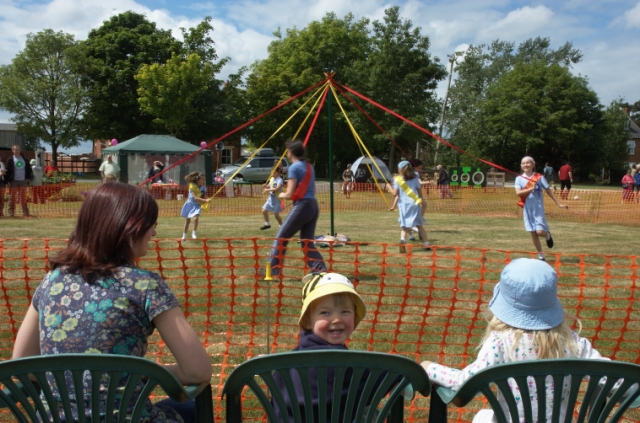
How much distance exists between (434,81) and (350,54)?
8.73 meters

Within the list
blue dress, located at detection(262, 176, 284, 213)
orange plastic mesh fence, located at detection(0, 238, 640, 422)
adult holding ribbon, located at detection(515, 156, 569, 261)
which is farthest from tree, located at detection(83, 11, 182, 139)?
orange plastic mesh fence, located at detection(0, 238, 640, 422)

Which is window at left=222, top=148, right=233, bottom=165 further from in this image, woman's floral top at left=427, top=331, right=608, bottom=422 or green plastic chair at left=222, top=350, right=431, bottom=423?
green plastic chair at left=222, top=350, right=431, bottom=423

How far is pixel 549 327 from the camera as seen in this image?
7.25 ft

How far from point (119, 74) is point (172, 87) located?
6.55 m

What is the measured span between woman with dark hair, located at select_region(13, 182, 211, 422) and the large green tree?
1510 inches

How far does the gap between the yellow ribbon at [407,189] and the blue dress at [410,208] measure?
139mm

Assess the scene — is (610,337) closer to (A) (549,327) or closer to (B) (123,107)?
(A) (549,327)

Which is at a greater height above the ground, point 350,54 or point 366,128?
point 350,54

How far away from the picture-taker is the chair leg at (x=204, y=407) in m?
2.11

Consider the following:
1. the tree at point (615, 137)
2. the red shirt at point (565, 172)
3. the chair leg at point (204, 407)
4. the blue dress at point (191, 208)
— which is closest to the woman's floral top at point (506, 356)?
the chair leg at point (204, 407)

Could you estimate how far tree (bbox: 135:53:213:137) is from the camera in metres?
32.6

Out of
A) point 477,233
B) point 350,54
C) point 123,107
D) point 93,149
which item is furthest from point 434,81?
point 93,149

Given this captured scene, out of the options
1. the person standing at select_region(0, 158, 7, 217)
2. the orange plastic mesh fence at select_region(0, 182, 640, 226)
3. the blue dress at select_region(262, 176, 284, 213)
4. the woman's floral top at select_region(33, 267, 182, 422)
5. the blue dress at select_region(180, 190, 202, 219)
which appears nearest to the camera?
the woman's floral top at select_region(33, 267, 182, 422)

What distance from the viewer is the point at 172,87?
3262cm
